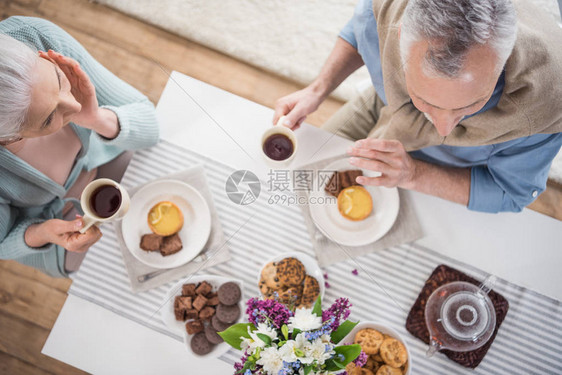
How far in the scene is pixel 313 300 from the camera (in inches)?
45.2

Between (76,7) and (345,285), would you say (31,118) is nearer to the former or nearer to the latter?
(345,285)

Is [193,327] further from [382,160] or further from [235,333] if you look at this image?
[382,160]

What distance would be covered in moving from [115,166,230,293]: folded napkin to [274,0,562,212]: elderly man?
35 cm

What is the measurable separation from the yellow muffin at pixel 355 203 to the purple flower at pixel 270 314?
0.45 metres

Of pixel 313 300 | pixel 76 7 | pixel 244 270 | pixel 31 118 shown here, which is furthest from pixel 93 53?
pixel 313 300

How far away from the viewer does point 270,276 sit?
1.16 metres

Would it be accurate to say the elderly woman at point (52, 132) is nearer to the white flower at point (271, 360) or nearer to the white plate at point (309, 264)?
the white plate at point (309, 264)

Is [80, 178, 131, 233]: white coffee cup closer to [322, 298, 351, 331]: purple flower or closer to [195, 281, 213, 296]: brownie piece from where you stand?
[195, 281, 213, 296]: brownie piece

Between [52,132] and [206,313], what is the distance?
67cm

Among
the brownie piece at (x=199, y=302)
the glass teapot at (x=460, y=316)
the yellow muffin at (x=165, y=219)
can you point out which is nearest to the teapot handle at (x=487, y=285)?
the glass teapot at (x=460, y=316)

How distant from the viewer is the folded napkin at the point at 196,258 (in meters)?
1.21

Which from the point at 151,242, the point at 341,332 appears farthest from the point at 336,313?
the point at 151,242

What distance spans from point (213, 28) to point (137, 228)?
1290 mm

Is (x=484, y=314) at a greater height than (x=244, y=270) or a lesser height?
greater
